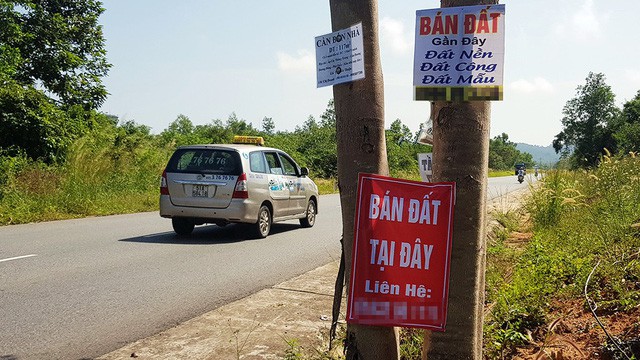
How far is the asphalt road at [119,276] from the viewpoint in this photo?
5.12 meters

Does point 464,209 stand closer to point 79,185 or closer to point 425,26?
point 425,26

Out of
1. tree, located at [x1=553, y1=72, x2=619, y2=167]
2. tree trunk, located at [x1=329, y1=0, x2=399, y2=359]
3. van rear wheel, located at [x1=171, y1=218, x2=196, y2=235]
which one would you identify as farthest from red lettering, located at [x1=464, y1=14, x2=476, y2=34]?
tree, located at [x1=553, y1=72, x2=619, y2=167]

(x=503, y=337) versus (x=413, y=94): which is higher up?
(x=413, y=94)

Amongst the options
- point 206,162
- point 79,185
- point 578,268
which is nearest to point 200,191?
point 206,162

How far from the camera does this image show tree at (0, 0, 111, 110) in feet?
100

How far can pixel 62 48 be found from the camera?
31.9 metres

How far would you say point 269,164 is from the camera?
11984 millimetres

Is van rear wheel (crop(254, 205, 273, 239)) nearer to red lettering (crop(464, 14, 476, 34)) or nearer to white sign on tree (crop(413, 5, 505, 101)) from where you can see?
white sign on tree (crop(413, 5, 505, 101))

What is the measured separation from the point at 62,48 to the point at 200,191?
25126 millimetres

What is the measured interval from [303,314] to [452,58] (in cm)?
315

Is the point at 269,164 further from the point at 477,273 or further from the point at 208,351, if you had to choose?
the point at 477,273

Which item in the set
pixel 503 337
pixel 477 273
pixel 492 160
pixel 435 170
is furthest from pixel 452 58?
pixel 492 160

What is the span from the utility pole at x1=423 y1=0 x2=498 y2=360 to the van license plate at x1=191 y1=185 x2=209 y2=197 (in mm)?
8411

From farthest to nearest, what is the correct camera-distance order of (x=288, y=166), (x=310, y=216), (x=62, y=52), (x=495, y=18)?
1. (x=62, y=52)
2. (x=310, y=216)
3. (x=288, y=166)
4. (x=495, y=18)
